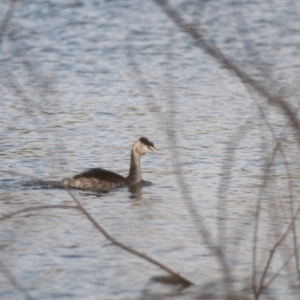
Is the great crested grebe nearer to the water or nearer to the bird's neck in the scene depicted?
the bird's neck

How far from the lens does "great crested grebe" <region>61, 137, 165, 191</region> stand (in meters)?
11.6

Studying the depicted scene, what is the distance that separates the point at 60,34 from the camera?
2253 centimetres

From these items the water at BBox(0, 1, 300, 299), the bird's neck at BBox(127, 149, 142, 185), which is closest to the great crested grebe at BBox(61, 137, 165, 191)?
the bird's neck at BBox(127, 149, 142, 185)

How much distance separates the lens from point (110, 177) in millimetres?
12000

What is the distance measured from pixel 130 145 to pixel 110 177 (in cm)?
199

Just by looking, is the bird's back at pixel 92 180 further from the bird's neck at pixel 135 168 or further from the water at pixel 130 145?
the bird's neck at pixel 135 168

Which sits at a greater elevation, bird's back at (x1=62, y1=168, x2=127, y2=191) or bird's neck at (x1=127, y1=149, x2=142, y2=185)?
bird's back at (x1=62, y1=168, x2=127, y2=191)

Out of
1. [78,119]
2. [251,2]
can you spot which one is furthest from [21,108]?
[251,2]

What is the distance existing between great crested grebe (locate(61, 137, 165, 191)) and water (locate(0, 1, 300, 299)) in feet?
0.42

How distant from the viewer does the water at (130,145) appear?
7.91 meters

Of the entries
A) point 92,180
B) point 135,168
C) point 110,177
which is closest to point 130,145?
point 135,168

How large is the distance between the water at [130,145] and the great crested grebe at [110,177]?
0.13 metres

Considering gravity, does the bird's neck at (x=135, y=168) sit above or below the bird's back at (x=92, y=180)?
below

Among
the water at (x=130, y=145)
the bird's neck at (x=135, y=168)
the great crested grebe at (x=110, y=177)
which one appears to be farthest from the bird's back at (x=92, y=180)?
the bird's neck at (x=135, y=168)
